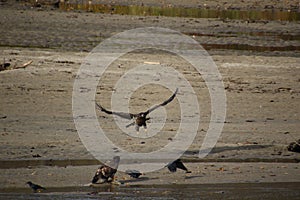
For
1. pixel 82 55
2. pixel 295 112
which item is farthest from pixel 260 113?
pixel 82 55

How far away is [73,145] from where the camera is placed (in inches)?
393

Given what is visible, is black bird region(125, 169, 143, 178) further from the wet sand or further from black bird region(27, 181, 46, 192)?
black bird region(27, 181, 46, 192)

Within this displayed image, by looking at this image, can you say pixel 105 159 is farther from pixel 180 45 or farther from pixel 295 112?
pixel 180 45

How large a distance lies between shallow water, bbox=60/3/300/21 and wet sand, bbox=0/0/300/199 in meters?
2.01

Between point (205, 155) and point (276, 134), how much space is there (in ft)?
5.38

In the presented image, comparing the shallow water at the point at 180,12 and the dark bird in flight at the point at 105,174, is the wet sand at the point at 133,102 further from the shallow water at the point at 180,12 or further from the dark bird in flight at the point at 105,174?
the shallow water at the point at 180,12

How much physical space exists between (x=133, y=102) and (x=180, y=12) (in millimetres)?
12259

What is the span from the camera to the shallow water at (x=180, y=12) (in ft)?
78.7

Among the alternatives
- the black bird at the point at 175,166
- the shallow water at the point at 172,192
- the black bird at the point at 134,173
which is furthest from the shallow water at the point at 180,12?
the shallow water at the point at 172,192

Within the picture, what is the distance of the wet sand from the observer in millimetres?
8961

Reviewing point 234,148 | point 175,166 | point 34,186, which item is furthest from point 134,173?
point 234,148

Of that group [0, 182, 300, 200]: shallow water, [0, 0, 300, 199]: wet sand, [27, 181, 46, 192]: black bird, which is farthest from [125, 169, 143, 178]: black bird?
[27, 181, 46, 192]: black bird

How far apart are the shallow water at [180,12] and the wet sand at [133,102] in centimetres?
201

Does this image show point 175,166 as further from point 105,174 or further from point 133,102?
point 133,102
